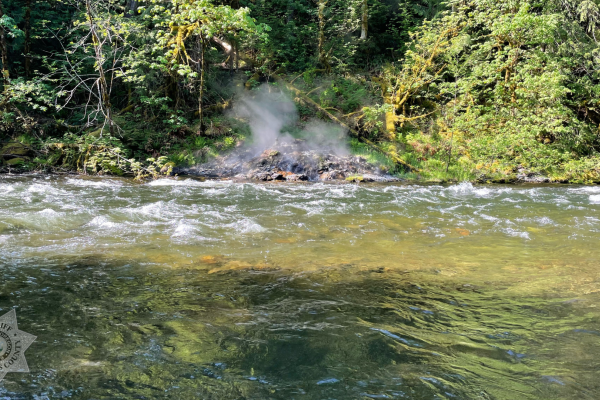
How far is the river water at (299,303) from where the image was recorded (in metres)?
2.47

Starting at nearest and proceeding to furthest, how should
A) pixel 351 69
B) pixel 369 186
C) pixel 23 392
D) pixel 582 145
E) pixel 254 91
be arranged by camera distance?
1. pixel 23 392
2. pixel 369 186
3. pixel 582 145
4. pixel 254 91
5. pixel 351 69

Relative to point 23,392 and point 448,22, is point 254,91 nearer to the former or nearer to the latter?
point 448,22

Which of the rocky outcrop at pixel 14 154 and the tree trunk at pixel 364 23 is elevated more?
the tree trunk at pixel 364 23

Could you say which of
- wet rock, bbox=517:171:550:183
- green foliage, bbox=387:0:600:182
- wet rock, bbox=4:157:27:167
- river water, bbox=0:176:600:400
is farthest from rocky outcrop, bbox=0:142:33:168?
wet rock, bbox=517:171:550:183

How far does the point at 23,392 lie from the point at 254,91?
44.3ft

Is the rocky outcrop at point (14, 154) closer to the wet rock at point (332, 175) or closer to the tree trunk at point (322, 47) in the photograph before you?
the wet rock at point (332, 175)

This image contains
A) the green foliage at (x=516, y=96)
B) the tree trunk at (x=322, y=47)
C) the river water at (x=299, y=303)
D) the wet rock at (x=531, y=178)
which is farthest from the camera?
the tree trunk at (x=322, y=47)

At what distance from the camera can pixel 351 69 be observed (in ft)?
54.9

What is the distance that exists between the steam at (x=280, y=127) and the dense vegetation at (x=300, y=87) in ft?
1.48

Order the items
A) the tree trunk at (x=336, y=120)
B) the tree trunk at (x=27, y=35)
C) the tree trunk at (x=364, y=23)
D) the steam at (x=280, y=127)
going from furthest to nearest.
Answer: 1. the tree trunk at (x=364, y=23)
2. the tree trunk at (x=27, y=35)
3. the steam at (x=280, y=127)
4. the tree trunk at (x=336, y=120)

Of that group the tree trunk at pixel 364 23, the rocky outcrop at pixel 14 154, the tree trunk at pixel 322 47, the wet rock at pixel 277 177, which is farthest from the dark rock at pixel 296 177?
the tree trunk at pixel 364 23

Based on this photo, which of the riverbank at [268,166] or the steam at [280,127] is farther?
the steam at [280,127]

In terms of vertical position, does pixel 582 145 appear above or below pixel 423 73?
below

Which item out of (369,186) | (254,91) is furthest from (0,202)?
(254,91)
